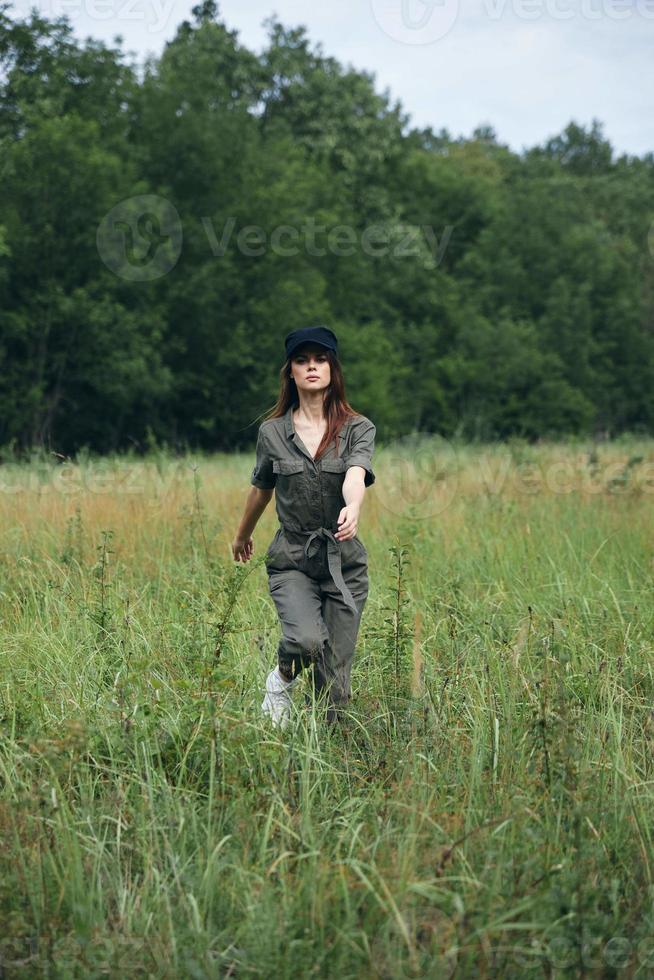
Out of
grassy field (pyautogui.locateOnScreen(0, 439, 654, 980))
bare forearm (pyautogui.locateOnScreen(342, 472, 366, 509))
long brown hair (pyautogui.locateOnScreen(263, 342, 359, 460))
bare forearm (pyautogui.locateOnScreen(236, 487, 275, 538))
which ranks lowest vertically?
grassy field (pyautogui.locateOnScreen(0, 439, 654, 980))

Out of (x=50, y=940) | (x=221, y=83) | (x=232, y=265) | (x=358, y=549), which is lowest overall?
(x=50, y=940)

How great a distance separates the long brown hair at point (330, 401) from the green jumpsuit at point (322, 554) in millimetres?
35

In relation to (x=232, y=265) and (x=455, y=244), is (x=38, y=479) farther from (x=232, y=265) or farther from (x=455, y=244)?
(x=455, y=244)

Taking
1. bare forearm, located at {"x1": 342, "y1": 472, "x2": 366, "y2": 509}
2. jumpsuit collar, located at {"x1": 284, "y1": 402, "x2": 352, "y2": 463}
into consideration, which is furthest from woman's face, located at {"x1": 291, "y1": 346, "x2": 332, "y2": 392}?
bare forearm, located at {"x1": 342, "y1": 472, "x2": 366, "y2": 509}

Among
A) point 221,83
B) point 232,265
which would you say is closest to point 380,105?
point 221,83

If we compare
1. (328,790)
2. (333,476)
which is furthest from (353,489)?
(328,790)

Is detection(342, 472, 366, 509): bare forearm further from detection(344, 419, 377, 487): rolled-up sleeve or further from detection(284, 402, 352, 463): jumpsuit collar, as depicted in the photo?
detection(284, 402, 352, 463): jumpsuit collar

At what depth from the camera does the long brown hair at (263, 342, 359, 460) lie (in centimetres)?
417

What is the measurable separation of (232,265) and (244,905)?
101 ft

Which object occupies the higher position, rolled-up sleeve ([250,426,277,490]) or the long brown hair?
the long brown hair

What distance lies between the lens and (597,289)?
4925 cm

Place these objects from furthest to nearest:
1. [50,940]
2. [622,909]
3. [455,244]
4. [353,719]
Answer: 1. [455,244]
2. [353,719]
3. [622,909]
4. [50,940]

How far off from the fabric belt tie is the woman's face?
57 cm

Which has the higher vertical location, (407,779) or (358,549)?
(358,549)
